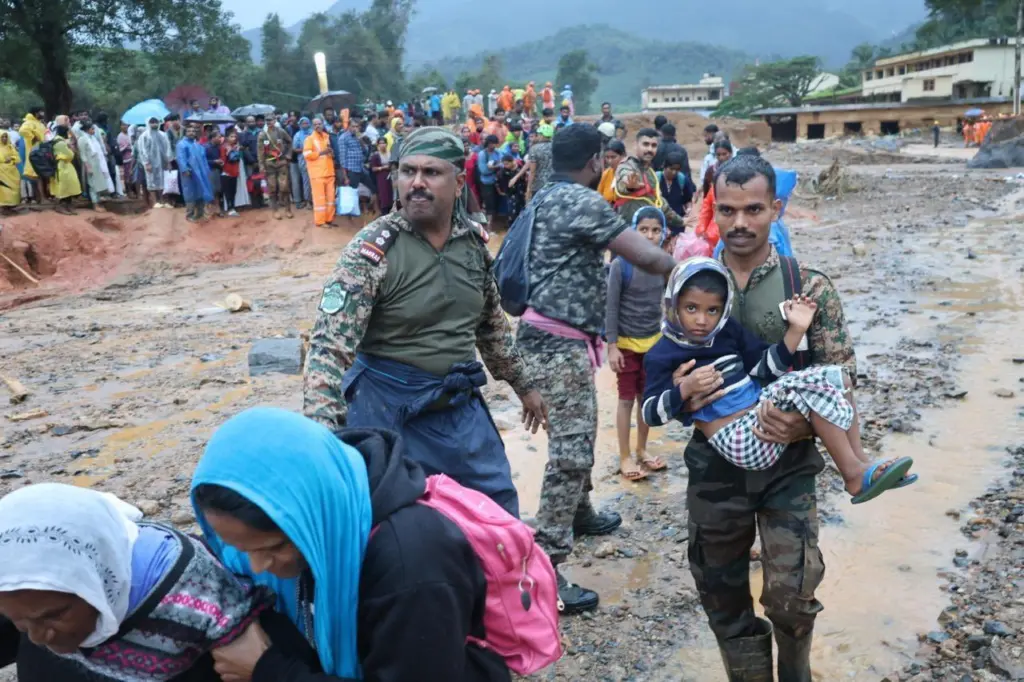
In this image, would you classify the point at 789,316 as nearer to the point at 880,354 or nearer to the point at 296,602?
the point at 296,602

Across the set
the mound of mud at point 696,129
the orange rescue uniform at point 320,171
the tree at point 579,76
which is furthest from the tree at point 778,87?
the orange rescue uniform at point 320,171

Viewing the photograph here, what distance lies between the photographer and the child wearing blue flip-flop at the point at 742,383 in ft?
8.06

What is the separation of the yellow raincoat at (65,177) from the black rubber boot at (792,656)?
15388 mm

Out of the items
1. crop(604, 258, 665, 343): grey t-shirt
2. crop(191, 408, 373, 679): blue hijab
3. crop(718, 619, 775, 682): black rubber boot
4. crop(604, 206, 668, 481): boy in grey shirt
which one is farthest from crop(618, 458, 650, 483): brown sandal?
crop(191, 408, 373, 679): blue hijab

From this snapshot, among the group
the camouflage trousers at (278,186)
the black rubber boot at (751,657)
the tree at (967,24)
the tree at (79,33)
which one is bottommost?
the black rubber boot at (751,657)

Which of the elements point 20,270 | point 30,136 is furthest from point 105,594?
point 30,136

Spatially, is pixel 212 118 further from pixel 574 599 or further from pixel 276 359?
pixel 574 599

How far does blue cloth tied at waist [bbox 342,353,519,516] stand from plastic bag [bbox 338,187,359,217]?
42.3 feet

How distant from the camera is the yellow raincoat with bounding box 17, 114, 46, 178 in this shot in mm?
14875

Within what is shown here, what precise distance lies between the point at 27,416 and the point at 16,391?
0.70 metres

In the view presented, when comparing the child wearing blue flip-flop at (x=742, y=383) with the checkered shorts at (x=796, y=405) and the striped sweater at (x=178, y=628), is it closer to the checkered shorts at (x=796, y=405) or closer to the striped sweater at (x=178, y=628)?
the checkered shorts at (x=796, y=405)

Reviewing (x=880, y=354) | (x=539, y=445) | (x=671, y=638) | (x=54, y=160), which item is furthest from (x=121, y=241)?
(x=671, y=638)

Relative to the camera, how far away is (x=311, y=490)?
4.69ft

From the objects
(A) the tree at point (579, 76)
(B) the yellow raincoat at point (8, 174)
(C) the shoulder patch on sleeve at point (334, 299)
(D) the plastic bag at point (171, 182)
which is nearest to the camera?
(C) the shoulder patch on sleeve at point (334, 299)
